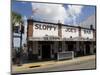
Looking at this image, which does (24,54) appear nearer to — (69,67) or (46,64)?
(46,64)

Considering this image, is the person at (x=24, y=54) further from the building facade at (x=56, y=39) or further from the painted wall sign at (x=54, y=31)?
the painted wall sign at (x=54, y=31)

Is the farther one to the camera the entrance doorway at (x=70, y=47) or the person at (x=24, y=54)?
the entrance doorway at (x=70, y=47)

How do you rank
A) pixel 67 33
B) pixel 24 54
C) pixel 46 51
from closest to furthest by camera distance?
pixel 24 54 → pixel 46 51 → pixel 67 33

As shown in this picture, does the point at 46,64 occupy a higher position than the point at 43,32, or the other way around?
the point at 43,32

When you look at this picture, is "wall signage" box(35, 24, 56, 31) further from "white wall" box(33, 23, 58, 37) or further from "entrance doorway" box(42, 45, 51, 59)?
"entrance doorway" box(42, 45, 51, 59)

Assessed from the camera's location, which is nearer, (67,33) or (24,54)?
(24,54)

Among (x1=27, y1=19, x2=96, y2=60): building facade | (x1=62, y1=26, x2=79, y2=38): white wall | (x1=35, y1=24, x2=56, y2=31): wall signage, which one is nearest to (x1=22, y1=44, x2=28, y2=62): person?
(x1=27, y1=19, x2=96, y2=60): building facade

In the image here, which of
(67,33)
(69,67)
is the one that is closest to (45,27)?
(67,33)

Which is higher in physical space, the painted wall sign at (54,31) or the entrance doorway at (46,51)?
the painted wall sign at (54,31)

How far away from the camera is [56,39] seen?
3000 millimetres

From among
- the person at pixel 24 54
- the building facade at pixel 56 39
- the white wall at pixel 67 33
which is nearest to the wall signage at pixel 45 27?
the building facade at pixel 56 39

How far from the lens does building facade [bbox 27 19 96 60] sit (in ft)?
9.45

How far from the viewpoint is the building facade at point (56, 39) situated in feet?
9.45

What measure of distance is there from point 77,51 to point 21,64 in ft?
2.58
